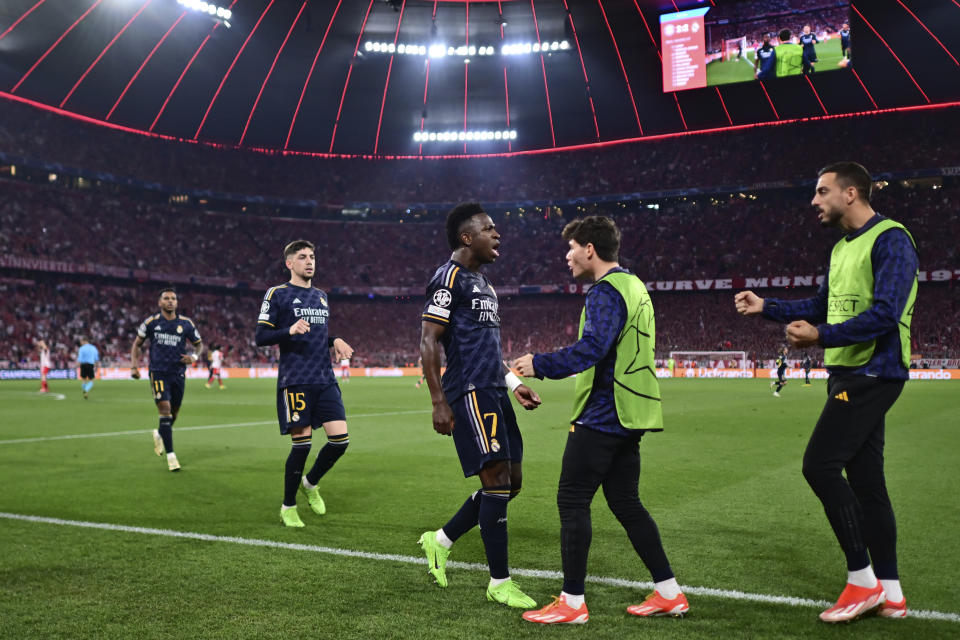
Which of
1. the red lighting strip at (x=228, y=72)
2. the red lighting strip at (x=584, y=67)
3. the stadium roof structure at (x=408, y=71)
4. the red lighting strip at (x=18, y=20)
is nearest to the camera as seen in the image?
the red lighting strip at (x=18, y=20)

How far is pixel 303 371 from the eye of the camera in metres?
6.88

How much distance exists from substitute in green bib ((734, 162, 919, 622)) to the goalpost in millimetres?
37431

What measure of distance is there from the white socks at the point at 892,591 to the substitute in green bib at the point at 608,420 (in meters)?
1.04

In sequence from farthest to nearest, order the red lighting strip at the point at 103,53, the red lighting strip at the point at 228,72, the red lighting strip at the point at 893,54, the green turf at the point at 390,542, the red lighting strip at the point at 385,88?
the red lighting strip at the point at 385,88 → the red lighting strip at the point at 228,72 → the red lighting strip at the point at 893,54 → the red lighting strip at the point at 103,53 → the green turf at the point at 390,542

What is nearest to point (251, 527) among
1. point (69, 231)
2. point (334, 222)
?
point (69, 231)

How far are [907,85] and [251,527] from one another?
5132 cm

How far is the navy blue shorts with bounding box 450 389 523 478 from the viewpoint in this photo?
174 inches

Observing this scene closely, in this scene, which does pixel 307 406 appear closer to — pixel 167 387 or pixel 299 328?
pixel 299 328

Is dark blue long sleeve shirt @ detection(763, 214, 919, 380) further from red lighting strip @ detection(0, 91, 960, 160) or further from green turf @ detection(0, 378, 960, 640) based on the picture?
red lighting strip @ detection(0, 91, 960, 160)

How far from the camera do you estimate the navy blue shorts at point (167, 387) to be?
32.3 feet

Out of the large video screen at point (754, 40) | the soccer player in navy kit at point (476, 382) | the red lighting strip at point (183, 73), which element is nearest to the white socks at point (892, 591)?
the soccer player in navy kit at point (476, 382)

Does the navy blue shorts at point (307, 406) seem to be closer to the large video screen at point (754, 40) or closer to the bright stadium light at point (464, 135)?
the large video screen at point (754, 40)

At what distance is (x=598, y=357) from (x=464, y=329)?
1009mm

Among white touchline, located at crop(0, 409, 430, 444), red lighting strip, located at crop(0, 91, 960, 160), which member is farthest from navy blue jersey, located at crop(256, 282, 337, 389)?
red lighting strip, located at crop(0, 91, 960, 160)
